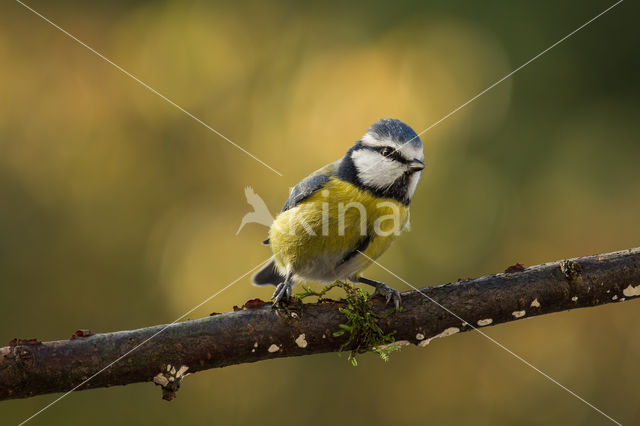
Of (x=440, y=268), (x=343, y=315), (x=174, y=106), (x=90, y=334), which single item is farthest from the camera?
(x=174, y=106)

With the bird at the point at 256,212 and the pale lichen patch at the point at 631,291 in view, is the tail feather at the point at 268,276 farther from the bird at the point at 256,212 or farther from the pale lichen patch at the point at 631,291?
the pale lichen patch at the point at 631,291

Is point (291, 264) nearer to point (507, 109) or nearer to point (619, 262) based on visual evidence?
point (619, 262)

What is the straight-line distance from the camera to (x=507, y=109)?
3.35 meters

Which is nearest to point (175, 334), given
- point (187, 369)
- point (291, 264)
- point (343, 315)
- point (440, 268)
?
point (187, 369)

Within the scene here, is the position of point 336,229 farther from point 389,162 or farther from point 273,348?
point 273,348

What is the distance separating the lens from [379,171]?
2.18m

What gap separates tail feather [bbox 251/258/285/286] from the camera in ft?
8.79

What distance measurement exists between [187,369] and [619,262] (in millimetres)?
1362

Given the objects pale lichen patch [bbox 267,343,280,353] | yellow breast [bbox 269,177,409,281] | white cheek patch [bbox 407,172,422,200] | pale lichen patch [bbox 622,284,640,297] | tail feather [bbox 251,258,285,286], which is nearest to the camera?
pale lichen patch [bbox 267,343,280,353]

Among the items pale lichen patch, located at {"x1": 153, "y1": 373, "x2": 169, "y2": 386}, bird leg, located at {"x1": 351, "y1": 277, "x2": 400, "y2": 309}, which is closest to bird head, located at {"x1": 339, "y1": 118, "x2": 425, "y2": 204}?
bird leg, located at {"x1": 351, "y1": 277, "x2": 400, "y2": 309}

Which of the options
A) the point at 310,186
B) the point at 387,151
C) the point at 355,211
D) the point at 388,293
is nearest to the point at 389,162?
the point at 387,151

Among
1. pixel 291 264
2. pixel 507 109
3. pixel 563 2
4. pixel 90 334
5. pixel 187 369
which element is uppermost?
pixel 563 2

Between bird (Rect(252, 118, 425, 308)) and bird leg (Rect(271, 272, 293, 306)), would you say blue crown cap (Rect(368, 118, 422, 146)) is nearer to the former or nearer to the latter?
bird (Rect(252, 118, 425, 308))

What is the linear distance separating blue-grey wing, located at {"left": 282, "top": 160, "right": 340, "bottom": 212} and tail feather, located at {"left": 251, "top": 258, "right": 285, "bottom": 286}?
14.4 inches
